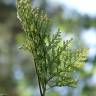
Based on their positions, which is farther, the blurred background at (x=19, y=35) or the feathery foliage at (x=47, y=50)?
the blurred background at (x=19, y=35)

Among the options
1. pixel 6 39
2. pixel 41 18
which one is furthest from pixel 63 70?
pixel 6 39

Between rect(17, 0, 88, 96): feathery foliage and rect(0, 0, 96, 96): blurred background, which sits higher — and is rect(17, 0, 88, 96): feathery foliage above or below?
below

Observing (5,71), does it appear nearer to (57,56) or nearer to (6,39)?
(6,39)

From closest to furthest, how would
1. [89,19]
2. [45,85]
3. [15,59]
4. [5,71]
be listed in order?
1. [45,85]
2. [89,19]
3. [5,71]
4. [15,59]

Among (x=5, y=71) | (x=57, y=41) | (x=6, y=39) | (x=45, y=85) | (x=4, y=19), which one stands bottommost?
(x=45, y=85)

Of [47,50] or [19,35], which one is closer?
[47,50]

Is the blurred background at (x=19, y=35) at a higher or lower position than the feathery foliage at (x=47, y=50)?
higher

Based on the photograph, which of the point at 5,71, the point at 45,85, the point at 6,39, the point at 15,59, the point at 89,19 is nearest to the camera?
the point at 45,85

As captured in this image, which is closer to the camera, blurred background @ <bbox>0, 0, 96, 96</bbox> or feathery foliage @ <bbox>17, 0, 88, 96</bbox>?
feathery foliage @ <bbox>17, 0, 88, 96</bbox>
